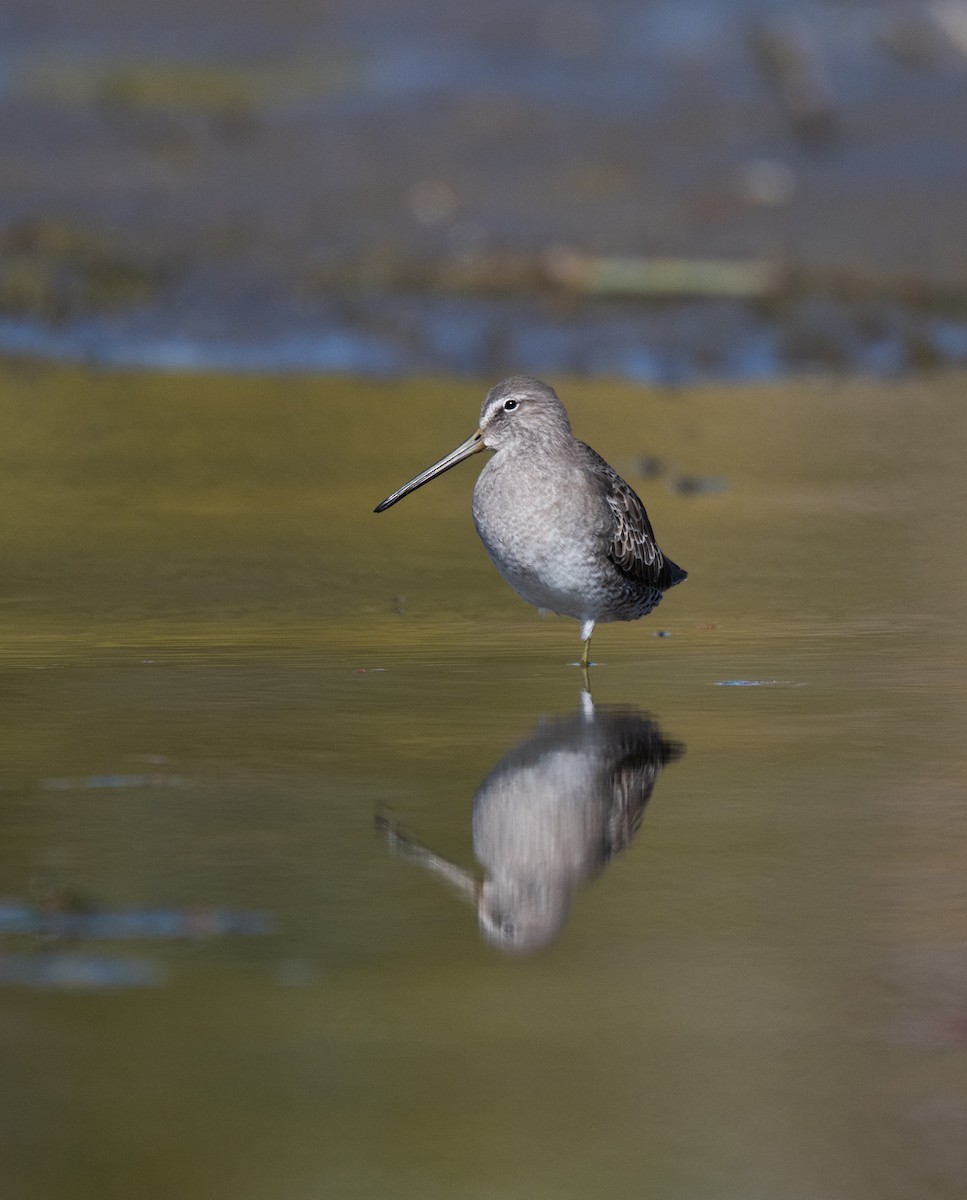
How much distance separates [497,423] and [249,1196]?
4176 mm

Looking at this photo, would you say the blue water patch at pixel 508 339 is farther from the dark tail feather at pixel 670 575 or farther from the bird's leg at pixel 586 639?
the bird's leg at pixel 586 639

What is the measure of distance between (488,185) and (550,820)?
12.0 m

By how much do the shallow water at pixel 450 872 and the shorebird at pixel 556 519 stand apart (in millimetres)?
163

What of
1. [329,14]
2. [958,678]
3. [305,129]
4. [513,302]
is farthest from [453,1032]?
[329,14]

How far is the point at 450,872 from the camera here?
4102 millimetres

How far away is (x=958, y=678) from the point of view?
5.89 m

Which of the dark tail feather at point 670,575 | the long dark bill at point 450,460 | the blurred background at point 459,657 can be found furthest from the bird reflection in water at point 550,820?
the long dark bill at point 450,460

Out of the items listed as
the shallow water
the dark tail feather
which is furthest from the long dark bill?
the dark tail feather

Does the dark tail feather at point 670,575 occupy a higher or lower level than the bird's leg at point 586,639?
lower

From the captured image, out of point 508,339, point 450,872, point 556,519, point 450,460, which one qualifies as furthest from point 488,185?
point 450,872

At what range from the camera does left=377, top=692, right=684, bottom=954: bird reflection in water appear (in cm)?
394

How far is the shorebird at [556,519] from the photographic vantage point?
639 cm

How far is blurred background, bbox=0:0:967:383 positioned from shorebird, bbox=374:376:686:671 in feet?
19.0

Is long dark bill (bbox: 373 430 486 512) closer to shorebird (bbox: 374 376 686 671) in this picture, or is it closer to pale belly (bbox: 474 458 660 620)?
shorebird (bbox: 374 376 686 671)
